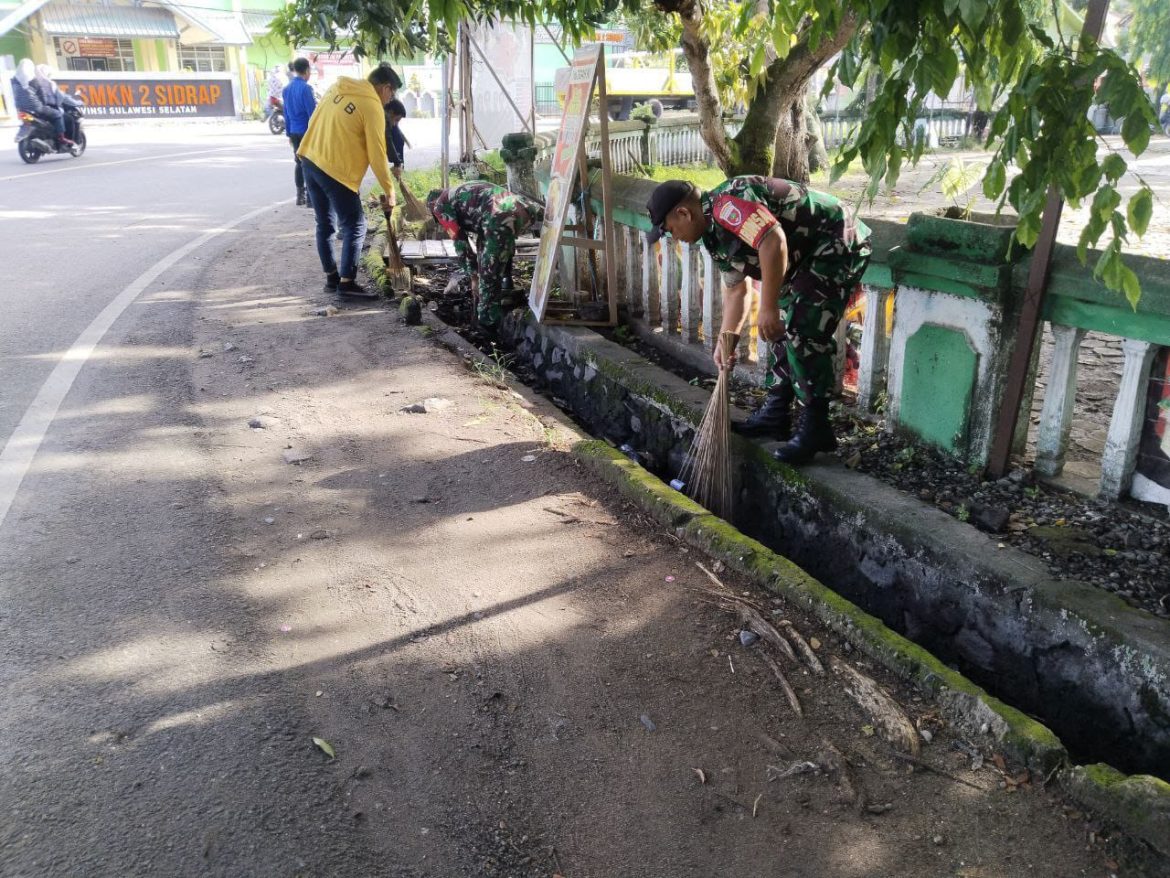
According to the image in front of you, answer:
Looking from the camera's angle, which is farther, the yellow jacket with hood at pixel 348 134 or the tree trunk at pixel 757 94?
the yellow jacket with hood at pixel 348 134

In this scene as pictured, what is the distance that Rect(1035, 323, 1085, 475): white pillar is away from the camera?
10.6 ft

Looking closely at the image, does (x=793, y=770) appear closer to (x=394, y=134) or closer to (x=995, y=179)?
(x=995, y=179)

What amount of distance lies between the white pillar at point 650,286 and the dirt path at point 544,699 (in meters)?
1.71

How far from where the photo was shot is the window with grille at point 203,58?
3422cm

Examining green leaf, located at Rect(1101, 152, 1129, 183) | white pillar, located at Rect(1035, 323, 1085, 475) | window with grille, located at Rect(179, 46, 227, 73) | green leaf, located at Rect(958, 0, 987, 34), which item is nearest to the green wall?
window with grille, located at Rect(179, 46, 227, 73)

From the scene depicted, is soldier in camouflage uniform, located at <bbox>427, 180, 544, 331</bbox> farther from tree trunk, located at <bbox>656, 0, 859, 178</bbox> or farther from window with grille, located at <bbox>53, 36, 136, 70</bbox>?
window with grille, located at <bbox>53, 36, 136, 70</bbox>

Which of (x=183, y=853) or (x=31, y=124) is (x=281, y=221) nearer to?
(x=31, y=124)

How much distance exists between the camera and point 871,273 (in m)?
3.90

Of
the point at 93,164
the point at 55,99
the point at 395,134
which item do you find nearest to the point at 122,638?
the point at 395,134

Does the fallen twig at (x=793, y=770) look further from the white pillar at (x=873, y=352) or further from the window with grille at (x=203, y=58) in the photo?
the window with grille at (x=203, y=58)

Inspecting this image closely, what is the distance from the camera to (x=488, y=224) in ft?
20.3

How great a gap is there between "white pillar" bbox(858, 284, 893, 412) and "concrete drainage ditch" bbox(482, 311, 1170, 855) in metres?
0.58

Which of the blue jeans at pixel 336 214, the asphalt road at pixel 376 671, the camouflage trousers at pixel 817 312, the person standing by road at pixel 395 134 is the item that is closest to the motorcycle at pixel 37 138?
the person standing by road at pixel 395 134

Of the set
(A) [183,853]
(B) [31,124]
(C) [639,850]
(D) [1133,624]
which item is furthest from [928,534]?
(B) [31,124]
